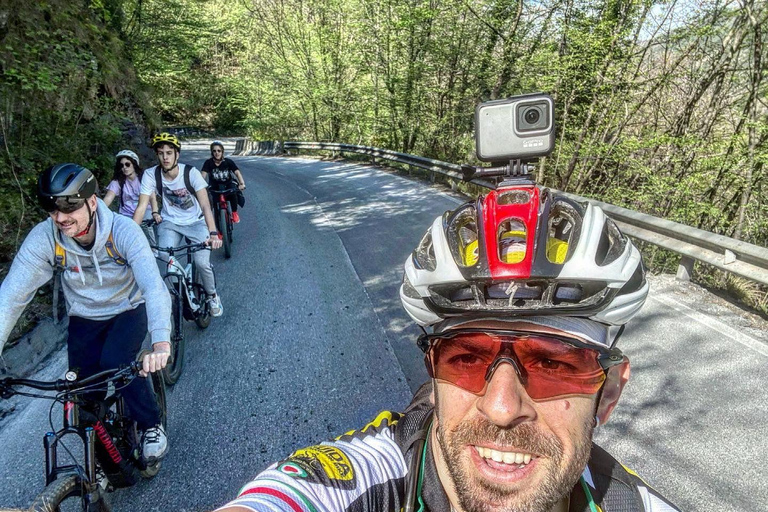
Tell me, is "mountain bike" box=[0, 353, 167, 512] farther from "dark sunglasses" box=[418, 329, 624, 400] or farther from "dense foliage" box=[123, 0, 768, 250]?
"dense foliage" box=[123, 0, 768, 250]

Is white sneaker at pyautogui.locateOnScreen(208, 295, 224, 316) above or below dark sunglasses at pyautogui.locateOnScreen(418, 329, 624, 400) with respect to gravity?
below

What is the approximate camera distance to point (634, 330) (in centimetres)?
491

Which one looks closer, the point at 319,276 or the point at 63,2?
the point at 319,276

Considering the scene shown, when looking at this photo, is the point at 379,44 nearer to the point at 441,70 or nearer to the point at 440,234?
the point at 441,70

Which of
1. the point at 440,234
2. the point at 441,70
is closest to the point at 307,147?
the point at 441,70

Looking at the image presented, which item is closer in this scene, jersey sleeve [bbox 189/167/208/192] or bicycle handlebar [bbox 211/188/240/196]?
jersey sleeve [bbox 189/167/208/192]

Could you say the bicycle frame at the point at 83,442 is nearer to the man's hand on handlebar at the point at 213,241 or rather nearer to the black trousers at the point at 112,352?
the black trousers at the point at 112,352

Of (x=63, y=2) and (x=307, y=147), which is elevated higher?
(x=63, y=2)

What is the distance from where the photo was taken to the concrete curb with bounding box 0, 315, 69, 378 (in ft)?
14.3

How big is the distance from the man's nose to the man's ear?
0.32 metres

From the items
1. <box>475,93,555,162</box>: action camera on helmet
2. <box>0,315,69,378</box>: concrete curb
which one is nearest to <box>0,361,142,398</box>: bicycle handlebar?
<box>0,315,69,378</box>: concrete curb

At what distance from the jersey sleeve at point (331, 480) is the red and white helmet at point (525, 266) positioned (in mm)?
518

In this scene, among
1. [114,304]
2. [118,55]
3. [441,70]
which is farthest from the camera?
[441,70]

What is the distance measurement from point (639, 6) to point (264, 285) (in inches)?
398
